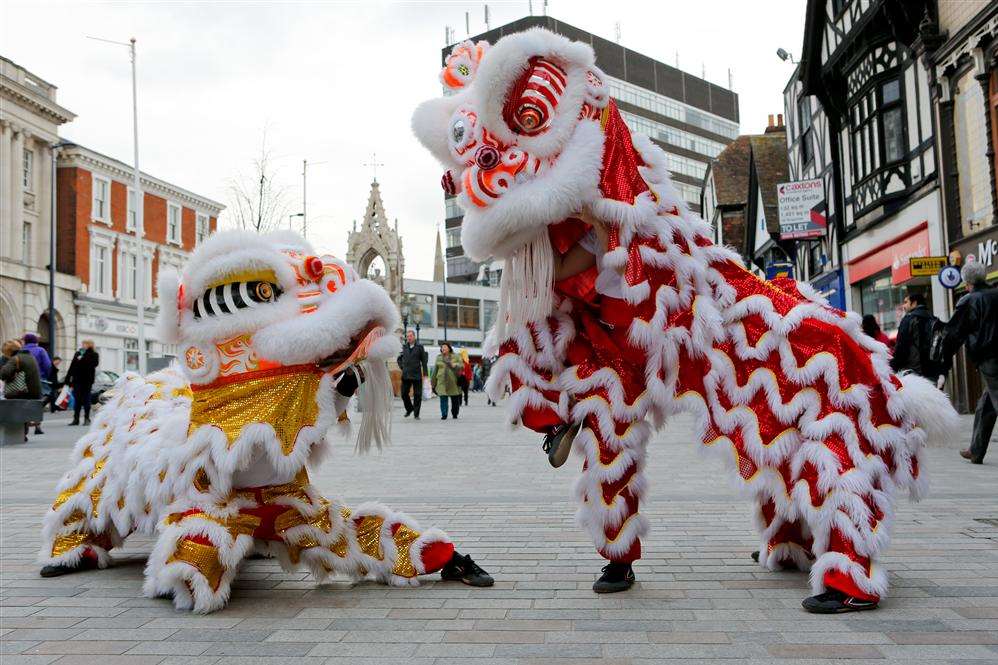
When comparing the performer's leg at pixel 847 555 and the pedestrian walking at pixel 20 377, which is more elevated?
the pedestrian walking at pixel 20 377

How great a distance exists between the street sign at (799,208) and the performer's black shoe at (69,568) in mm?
17656

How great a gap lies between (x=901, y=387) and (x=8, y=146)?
38.8 meters

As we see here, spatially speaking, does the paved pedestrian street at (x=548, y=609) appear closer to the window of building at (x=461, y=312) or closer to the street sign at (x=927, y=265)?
the street sign at (x=927, y=265)

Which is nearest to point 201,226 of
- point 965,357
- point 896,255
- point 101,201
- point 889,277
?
point 101,201

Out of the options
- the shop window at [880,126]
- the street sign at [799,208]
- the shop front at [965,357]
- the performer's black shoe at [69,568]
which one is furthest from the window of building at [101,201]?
the performer's black shoe at [69,568]

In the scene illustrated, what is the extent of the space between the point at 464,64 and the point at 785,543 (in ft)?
8.48

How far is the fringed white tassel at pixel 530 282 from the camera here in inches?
134

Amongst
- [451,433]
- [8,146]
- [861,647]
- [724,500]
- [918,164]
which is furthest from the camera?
[8,146]

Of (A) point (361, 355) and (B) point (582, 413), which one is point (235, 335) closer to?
(A) point (361, 355)

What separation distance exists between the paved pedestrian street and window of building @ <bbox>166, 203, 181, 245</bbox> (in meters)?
43.2

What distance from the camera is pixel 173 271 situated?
→ 3.62 meters

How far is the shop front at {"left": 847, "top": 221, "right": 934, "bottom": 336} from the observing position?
1564 centimetres

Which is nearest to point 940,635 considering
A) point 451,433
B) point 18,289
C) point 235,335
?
point 235,335

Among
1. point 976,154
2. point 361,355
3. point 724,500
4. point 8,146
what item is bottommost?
point 724,500
